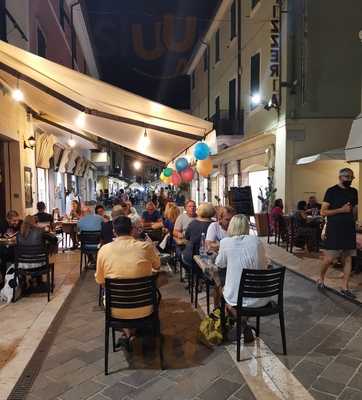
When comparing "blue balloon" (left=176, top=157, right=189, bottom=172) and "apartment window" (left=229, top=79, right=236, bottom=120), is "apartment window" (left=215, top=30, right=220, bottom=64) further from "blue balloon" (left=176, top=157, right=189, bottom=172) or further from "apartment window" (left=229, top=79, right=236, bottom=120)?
"blue balloon" (left=176, top=157, right=189, bottom=172)

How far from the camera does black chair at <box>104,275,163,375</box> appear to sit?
10.5 ft

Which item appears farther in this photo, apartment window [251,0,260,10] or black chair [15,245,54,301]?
apartment window [251,0,260,10]

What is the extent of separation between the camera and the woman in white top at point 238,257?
139 inches

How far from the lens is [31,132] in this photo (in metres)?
9.89

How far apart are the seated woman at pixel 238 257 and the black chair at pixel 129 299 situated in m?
0.77

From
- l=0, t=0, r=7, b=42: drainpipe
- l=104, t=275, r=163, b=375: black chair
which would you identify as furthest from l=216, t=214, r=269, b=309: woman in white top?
l=0, t=0, r=7, b=42: drainpipe

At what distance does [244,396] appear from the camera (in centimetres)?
291

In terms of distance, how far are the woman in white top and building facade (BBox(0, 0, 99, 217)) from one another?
6.09 m

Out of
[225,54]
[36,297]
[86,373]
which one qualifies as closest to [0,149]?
[36,297]

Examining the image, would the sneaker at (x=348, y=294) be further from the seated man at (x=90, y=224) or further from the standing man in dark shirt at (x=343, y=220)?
the seated man at (x=90, y=224)

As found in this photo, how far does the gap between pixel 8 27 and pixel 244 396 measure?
8.12 metres

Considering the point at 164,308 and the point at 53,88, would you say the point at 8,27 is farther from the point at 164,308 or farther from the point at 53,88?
the point at 164,308

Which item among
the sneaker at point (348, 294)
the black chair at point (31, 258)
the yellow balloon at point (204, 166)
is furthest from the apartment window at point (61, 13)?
the sneaker at point (348, 294)

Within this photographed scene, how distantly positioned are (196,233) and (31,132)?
677cm
